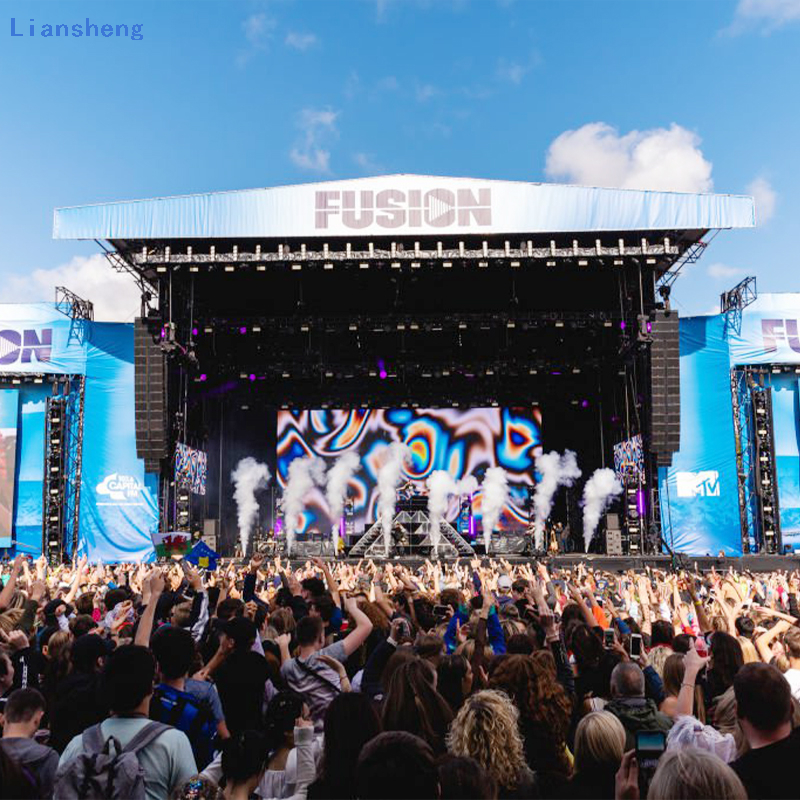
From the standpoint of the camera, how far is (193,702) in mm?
3682

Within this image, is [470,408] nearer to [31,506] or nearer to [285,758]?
[31,506]

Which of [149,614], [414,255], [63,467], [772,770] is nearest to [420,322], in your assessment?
[414,255]

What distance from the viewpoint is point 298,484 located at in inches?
1222

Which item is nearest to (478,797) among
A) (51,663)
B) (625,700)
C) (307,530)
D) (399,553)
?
(625,700)

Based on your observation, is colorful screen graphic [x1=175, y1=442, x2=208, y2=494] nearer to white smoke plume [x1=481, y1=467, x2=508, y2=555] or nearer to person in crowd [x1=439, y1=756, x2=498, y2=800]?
white smoke plume [x1=481, y1=467, x2=508, y2=555]

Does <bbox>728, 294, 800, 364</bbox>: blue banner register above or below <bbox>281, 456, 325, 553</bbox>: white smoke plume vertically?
above

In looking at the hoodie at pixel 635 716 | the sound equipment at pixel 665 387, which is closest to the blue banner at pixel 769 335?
the sound equipment at pixel 665 387

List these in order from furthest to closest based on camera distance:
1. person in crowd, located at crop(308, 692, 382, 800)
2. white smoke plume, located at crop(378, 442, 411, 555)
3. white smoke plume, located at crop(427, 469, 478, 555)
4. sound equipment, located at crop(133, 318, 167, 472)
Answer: white smoke plume, located at crop(378, 442, 411, 555) → white smoke plume, located at crop(427, 469, 478, 555) → sound equipment, located at crop(133, 318, 167, 472) → person in crowd, located at crop(308, 692, 382, 800)

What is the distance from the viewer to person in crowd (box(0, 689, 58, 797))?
Answer: 9.77 ft

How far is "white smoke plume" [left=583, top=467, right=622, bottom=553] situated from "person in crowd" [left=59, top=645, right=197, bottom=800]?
84.7 feet

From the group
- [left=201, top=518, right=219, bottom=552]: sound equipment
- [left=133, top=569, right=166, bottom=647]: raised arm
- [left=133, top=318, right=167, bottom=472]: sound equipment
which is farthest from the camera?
[left=201, top=518, right=219, bottom=552]: sound equipment

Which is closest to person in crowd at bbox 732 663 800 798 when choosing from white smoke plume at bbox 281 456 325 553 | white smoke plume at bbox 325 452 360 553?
white smoke plume at bbox 325 452 360 553

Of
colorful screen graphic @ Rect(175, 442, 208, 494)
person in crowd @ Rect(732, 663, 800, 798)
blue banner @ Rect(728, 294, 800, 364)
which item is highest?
blue banner @ Rect(728, 294, 800, 364)

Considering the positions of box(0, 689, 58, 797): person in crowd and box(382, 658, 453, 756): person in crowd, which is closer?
box(0, 689, 58, 797): person in crowd
